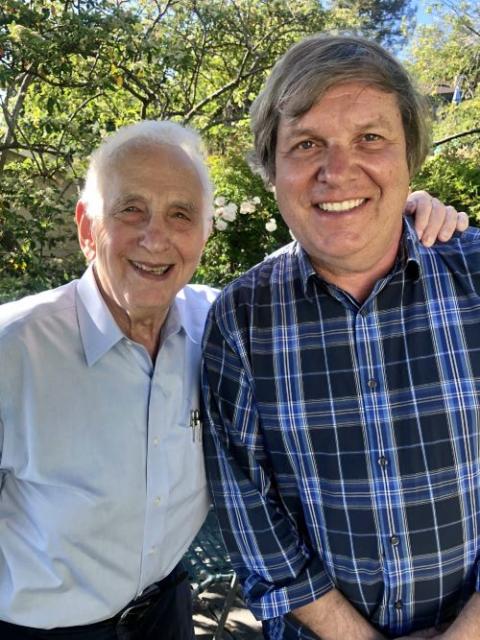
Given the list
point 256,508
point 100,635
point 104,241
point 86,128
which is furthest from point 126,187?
point 86,128

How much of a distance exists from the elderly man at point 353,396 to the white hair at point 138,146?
0.37 m

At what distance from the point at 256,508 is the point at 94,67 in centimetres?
496

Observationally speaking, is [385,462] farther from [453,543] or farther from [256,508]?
[256,508]

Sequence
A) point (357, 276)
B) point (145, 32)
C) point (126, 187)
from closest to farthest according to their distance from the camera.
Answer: point (357, 276) < point (126, 187) < point (145, 32)

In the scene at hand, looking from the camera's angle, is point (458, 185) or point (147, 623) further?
point (458, 185)

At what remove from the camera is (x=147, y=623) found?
1921 millimetres

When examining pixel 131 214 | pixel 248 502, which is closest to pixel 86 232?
pixel 131 214

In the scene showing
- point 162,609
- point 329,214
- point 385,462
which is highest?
point 329,214

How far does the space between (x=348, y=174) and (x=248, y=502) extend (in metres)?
0.97

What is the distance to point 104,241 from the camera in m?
1.86

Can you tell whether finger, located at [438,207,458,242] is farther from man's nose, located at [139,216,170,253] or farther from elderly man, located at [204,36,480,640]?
man's nose, located at [139,216,170,253]

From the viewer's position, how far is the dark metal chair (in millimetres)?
2439

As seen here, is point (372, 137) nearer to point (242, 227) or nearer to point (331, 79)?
point (331, 79)

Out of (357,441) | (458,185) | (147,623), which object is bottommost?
(147,623)
